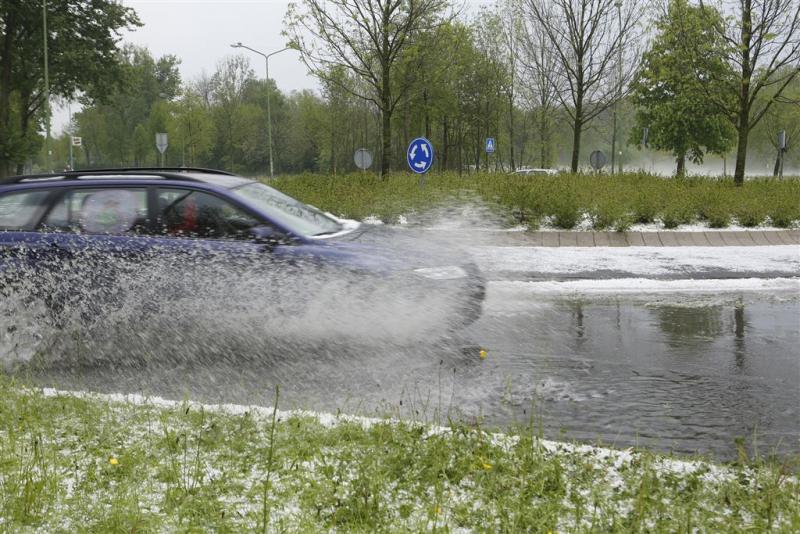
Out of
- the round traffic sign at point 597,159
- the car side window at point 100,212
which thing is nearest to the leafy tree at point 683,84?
the round traffic sign at point 597,159

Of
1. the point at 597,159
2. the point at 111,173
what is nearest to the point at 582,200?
the point at 111,173

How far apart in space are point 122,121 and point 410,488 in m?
73.0

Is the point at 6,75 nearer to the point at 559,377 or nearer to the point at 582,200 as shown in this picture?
the point at 582,200

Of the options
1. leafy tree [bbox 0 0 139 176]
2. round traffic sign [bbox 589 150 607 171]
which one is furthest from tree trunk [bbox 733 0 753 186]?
leafy tree [bbox 0 0 139 176]

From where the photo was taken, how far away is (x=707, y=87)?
19375 millimetres

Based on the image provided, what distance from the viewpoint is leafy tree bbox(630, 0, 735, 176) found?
1905cm

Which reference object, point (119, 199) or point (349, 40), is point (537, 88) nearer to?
point (349, 40)

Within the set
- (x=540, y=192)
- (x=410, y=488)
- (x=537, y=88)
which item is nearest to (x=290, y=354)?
(x=410, y=488)

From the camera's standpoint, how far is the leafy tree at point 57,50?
32094mm

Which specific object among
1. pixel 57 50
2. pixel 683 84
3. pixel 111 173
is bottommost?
pixel 111 173

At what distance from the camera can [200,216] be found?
6.27m

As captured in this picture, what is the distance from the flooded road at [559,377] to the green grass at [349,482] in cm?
49

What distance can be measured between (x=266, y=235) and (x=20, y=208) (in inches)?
84.3

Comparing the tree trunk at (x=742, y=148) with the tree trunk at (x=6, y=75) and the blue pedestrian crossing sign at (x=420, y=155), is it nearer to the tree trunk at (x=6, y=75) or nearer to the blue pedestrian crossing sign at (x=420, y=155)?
the blue pedestrian crossing sign at (x=420, y=155)
